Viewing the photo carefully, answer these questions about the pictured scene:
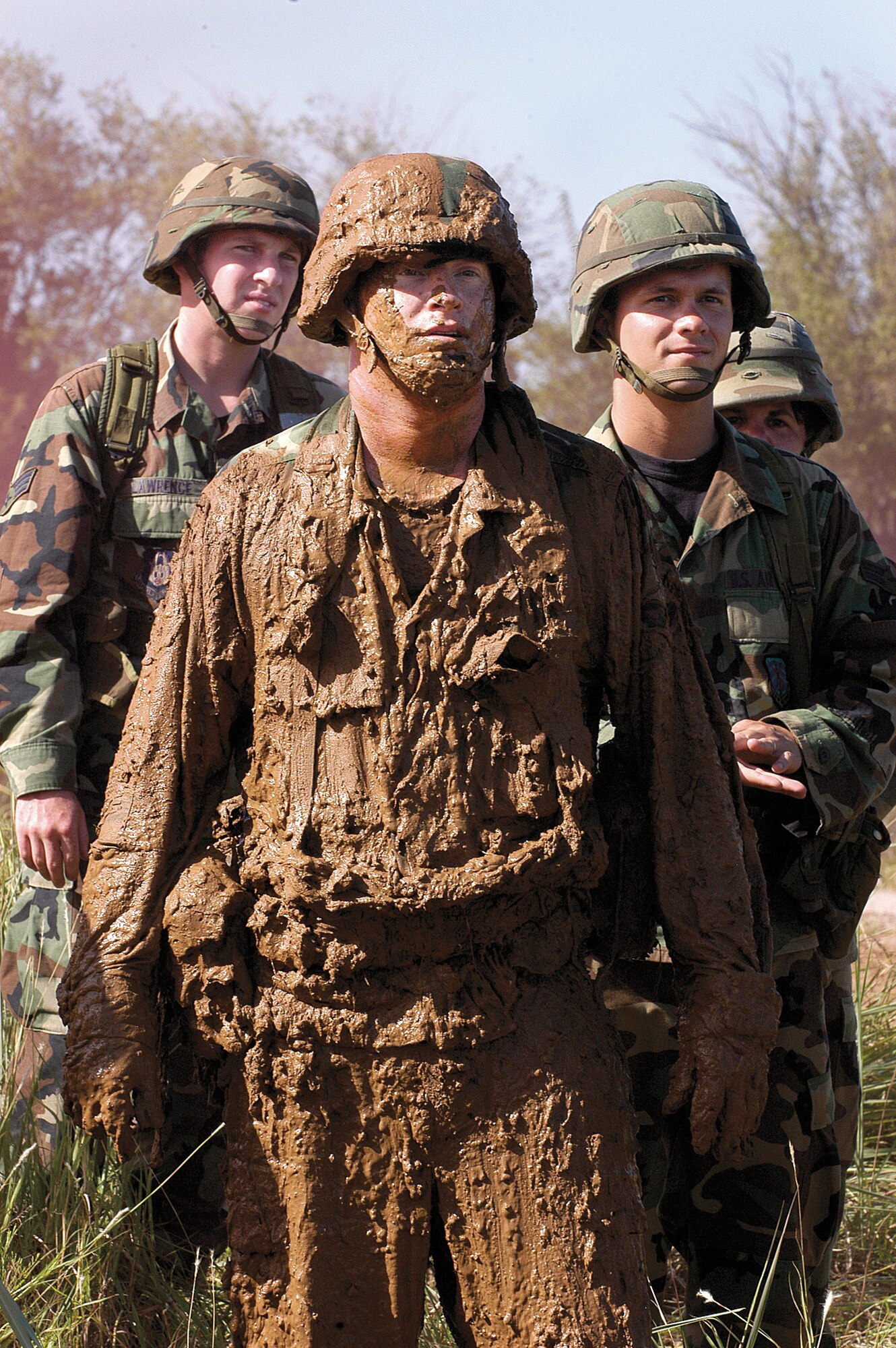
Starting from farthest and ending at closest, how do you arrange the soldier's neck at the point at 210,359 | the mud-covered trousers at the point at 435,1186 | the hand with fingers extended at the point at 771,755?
the soldier's neck at the point at 210,359
the hand with fingers extended at the point at 771,755
the mud-covered trousers at the point at 435,1186

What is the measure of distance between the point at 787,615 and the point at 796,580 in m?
0.09

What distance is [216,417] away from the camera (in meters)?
4.13

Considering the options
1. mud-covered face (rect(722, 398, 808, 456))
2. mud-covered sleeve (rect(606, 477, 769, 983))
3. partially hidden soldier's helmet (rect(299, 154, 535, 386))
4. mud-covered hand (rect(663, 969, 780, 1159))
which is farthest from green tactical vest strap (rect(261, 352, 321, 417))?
mud-covered hand (rect(663, 969, 780, 1159))

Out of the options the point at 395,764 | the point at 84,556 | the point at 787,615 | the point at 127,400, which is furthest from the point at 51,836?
the point at 787,615

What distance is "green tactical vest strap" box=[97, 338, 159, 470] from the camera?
402 centimetres

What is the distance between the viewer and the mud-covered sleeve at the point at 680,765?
258cm

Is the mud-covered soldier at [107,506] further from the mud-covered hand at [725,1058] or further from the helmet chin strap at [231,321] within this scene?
the mud-covered hand at [725,1058]

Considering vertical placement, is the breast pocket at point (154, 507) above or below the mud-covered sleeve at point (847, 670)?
above

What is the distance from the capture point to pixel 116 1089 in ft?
8.14

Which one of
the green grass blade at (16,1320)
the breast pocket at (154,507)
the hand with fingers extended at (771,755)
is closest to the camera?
the green grass blade at (16,1320)

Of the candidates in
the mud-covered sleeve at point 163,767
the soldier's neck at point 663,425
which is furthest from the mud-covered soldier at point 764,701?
the mud-covered sleeve at point 163,767

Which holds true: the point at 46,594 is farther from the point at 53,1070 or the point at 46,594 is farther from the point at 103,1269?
the point at 103,1269

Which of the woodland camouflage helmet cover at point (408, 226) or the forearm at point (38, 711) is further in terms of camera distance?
the forearm at point (38, 711)

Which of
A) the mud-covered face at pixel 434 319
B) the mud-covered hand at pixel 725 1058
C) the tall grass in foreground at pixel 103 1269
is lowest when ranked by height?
the tall grass in foreground at pixel 103 1269
